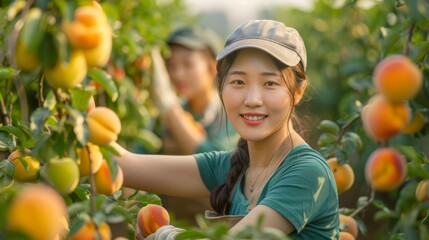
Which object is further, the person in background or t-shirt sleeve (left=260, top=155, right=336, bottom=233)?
the person in background

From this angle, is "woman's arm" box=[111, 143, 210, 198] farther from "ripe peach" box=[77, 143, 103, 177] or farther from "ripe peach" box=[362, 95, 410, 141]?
"ripe peach" box=[362, 95, 410, 141]

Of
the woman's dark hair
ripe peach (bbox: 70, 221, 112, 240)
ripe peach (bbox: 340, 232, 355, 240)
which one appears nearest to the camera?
ripe peach (bbox: 70, 221, 112, 240)

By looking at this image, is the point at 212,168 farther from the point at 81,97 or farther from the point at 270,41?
the point at 81,97

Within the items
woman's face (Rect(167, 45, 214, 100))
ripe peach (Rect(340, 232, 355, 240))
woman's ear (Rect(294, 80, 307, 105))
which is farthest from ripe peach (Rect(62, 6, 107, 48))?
woman's face (Rect(167, 45, 214, 100))

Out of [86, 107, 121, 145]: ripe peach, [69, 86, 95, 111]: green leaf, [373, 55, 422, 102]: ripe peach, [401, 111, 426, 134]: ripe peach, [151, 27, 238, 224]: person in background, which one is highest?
[373, 55, 422, 102]: ripe peach

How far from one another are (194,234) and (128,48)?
241cm

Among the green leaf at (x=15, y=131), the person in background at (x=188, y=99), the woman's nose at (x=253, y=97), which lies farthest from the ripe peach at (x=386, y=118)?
the person in background at (x=188, y=99)

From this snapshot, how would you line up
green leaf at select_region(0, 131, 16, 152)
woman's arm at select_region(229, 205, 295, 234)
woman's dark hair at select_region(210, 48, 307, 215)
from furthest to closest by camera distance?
woman's dark hair at select_region(210, 48, 307, 215) → green leaf at select_region(0, 131, 16, 152) → woman's arm at select_region(229, 205, 295, 234)

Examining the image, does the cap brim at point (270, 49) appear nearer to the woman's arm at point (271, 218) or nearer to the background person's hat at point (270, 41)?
the background person's hat at point (270, 41)

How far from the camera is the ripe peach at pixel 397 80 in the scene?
1.25m

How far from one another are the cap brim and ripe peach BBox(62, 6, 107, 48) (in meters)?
0.70

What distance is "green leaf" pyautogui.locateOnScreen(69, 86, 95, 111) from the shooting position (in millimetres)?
1404

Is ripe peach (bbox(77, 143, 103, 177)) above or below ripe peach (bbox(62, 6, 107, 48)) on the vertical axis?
below

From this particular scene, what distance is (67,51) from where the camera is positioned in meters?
1.22
